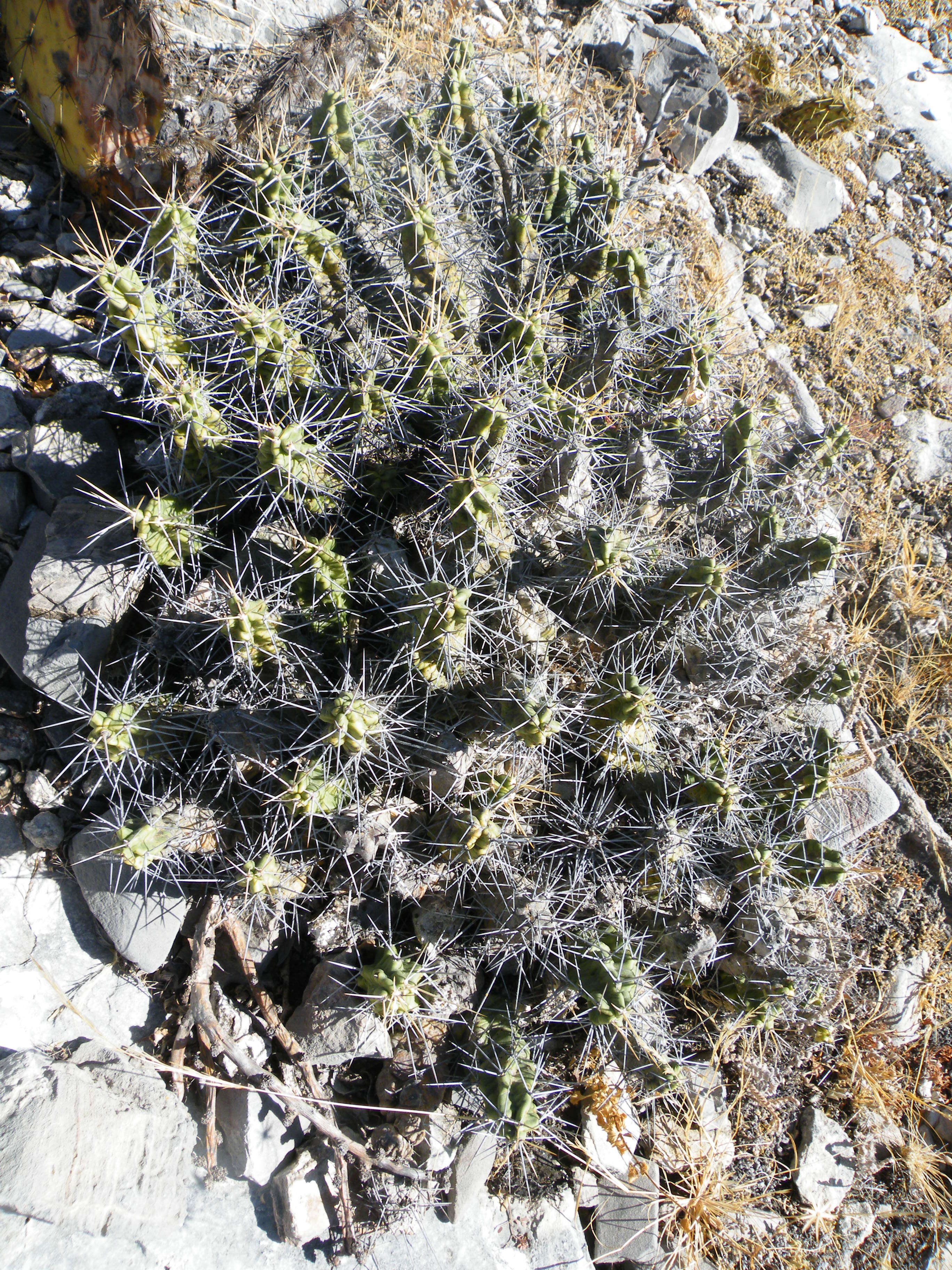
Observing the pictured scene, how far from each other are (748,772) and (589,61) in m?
4.12

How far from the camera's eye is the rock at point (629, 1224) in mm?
2617

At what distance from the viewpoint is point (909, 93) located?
17.6 ft

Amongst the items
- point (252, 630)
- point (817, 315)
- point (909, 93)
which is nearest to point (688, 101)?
point (817, 315)

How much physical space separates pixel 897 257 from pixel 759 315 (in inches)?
48.7

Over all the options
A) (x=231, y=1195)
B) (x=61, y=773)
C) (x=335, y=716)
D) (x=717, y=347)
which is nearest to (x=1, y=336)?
(x=61, y=773)

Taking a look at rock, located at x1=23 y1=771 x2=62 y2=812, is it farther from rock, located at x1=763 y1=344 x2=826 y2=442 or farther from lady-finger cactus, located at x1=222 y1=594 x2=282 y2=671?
rock, located at x1=763 y1=344 x2=826 y2=442

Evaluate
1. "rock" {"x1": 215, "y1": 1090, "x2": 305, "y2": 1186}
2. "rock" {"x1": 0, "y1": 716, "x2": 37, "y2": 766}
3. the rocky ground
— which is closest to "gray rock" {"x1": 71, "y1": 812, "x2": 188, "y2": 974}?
the rocky ground

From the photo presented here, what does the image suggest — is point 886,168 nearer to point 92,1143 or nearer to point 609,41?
point 609,41

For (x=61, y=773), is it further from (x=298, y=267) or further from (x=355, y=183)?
(x=355, y=183)

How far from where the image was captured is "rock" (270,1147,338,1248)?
7.64 ft

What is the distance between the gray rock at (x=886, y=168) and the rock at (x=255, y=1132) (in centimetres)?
600

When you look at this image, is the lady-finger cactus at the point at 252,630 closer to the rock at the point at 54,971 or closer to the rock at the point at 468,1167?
the rock at the point at 54,971

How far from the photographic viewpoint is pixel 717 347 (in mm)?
3348

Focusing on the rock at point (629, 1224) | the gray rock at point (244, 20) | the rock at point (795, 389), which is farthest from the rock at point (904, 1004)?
the gray rock at point (244, 20)
